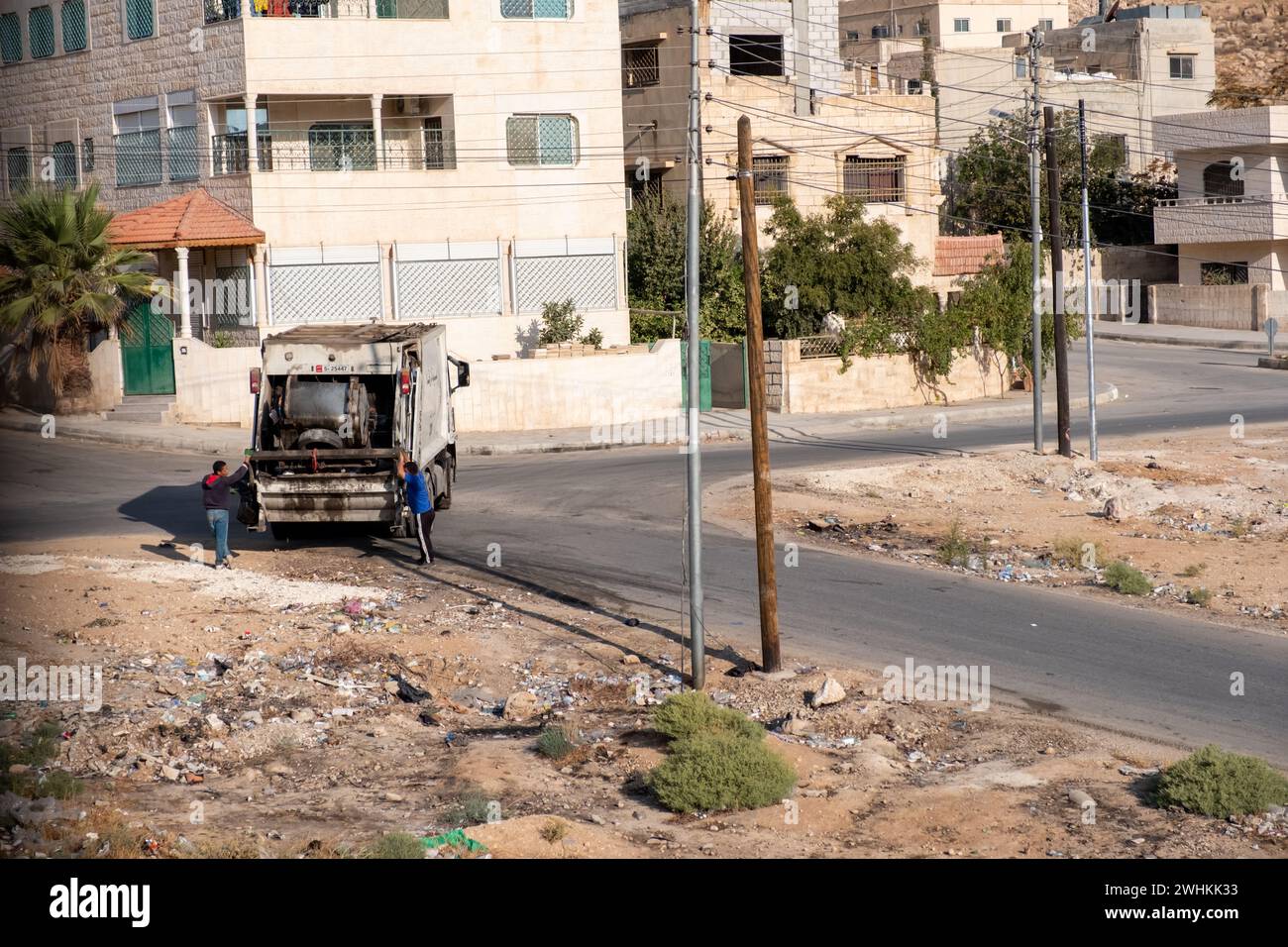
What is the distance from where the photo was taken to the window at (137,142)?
37969 millimetres

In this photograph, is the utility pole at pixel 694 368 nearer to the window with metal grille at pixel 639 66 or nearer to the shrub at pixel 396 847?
the shrub at pixel 396 847

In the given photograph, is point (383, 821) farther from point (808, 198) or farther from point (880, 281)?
point (808, 198)

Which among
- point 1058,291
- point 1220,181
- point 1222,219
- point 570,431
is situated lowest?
point 570,431

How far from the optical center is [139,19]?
38.2 meters

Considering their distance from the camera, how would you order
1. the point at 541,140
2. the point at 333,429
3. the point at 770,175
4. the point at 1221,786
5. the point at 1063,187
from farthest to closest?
the point at 1063,187, the point at 770,175, the point at 541,140, the point at 333,429, the point at 1221,786

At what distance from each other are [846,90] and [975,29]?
46002 millimetres

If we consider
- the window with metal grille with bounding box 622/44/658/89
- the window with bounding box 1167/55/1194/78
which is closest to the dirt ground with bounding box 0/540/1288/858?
the window with metal grille with bounding box 622/44/658/89

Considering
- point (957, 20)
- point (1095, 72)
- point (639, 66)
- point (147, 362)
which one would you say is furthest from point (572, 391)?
point (957, 20)

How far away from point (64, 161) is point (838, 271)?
71.0 ft

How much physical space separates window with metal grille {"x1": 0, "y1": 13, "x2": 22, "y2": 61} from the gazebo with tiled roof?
857 centimetres

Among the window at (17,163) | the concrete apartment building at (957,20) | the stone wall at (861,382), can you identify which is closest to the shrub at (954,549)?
the stone wall at (861,382)

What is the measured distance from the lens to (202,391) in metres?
33.4

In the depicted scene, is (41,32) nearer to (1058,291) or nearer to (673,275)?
(673,275)

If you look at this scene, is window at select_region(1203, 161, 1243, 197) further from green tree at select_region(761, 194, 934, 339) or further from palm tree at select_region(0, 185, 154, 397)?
palm tree at select_region(0, 185, 154, 397)
